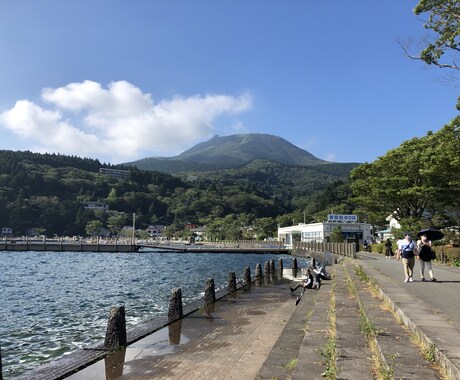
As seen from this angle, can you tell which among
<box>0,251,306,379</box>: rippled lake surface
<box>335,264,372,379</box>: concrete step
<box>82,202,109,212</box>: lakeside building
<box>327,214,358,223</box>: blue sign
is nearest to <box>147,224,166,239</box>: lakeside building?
<box>82,202,109,212</box>: lakeside building

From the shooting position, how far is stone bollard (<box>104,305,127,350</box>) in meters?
8.72

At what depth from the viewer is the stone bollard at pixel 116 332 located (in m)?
8.72

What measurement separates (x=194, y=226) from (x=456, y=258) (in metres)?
154

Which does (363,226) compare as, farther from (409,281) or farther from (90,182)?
(90,182)

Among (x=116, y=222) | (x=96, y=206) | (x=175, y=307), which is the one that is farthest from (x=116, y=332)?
(x=96, y=206)

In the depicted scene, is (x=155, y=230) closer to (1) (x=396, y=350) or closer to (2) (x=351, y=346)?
(2) (x=351, y=346)

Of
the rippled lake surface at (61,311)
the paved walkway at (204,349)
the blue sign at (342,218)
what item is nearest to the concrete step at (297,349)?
the paved walkway at (204,349)

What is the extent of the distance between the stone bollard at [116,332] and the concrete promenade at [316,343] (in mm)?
252

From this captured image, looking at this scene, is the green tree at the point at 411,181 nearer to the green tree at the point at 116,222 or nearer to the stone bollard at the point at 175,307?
the stone bollard at the point at 175,307

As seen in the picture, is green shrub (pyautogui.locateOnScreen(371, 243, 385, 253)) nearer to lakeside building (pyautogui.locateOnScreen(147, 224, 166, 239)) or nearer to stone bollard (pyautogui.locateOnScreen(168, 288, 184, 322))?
stone bollard (pyautogui.locateOnScreen(168, 288, 184, 322))

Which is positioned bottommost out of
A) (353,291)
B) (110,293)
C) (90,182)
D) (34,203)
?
(110,293)

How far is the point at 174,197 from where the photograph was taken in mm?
198250

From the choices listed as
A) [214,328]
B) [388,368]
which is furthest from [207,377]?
[214,328]

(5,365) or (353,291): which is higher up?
(353,291)
